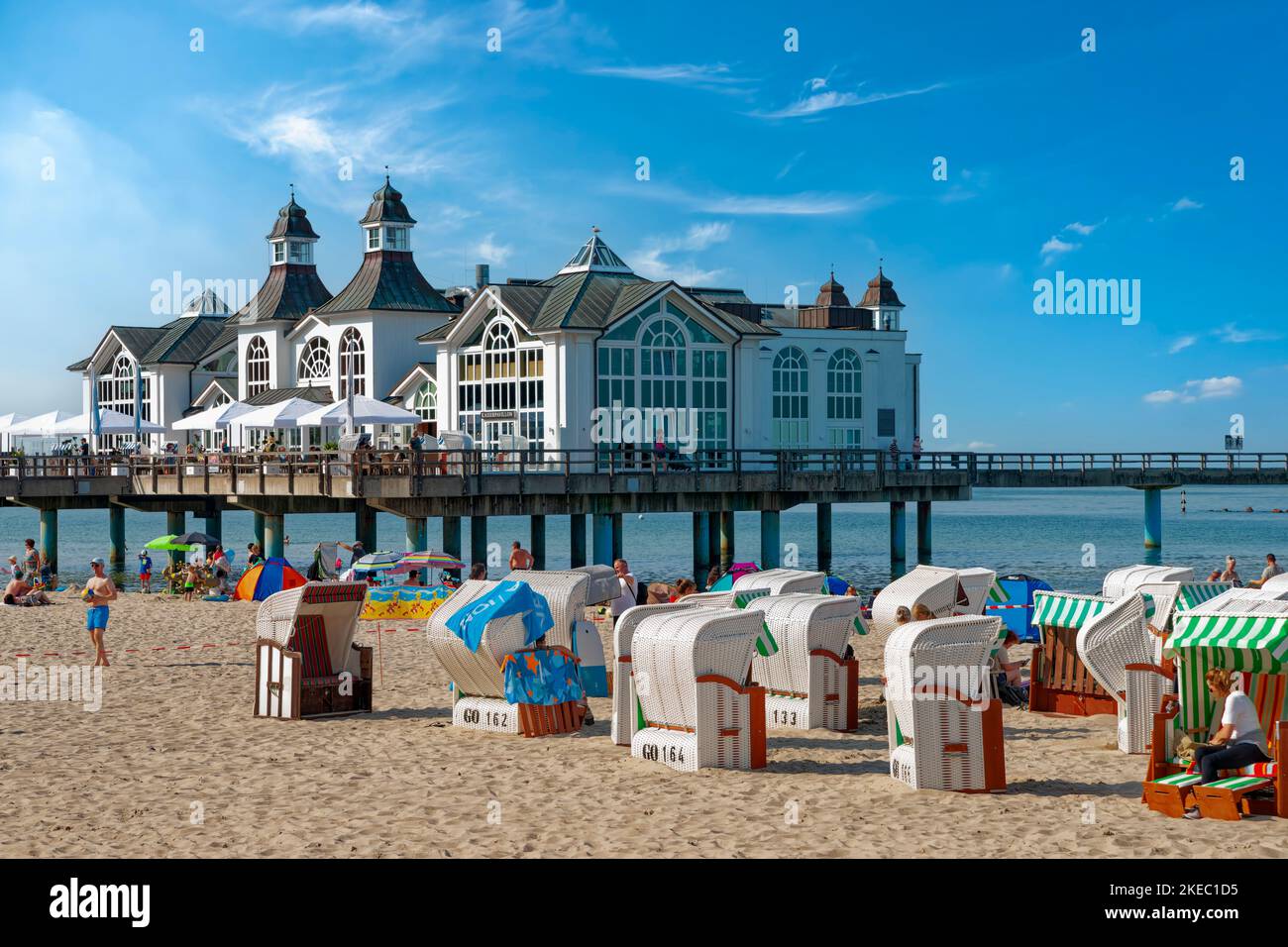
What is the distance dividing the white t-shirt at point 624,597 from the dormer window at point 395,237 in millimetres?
33374

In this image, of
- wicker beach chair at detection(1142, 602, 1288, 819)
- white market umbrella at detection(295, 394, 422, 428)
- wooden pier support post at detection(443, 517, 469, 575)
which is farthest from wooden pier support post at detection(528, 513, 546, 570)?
wicker beach chair at detection(1142, 602, 1288, 819)

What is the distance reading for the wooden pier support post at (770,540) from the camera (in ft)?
124

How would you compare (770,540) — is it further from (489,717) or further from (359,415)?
(489,717)

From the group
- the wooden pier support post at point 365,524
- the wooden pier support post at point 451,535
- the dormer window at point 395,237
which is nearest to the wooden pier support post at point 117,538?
the wooden pier support post at point 365,524

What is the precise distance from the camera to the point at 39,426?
43.3 m

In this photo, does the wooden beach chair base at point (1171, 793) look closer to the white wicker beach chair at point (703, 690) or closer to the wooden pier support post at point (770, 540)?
the white wicker beach chair at point (703, 690)

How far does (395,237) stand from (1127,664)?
133 ft

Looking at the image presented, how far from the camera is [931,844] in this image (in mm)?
9430

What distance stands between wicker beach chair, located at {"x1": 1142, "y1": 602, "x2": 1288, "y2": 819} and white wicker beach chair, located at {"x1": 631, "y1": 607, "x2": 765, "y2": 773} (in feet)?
10.3

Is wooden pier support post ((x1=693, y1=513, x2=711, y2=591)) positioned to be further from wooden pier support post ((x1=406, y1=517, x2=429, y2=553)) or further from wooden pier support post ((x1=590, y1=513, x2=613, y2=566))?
wooden pier support post ((x1=406, y1=517, x2=429, y2=553))

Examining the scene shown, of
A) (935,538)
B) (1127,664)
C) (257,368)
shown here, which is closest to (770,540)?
(257,368)

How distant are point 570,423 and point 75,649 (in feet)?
67.1

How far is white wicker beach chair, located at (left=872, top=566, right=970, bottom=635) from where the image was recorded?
17.3m
